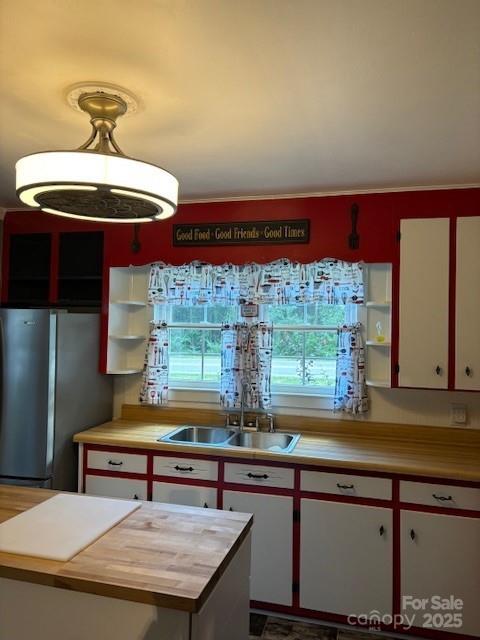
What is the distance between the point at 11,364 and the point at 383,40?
255 centimetres

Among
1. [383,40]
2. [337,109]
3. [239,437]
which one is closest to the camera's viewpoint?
[383,40]

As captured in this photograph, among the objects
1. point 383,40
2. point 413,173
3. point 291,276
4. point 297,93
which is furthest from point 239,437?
point 383,40

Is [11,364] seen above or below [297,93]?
below

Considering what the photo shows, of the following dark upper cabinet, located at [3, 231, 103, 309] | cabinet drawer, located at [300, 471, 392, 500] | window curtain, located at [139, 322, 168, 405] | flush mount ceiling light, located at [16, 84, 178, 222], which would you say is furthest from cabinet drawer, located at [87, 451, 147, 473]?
flush mount ceiling light, located at [16, 84, 178, 222]

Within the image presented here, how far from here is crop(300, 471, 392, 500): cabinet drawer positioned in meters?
2.39

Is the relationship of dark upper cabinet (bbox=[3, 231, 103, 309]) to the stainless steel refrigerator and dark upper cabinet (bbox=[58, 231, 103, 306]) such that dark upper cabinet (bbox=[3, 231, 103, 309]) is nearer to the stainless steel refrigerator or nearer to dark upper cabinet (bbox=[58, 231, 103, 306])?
dark upper cabinet (bbox=[58, 231, 103, 306])

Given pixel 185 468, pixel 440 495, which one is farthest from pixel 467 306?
pixel 185 468

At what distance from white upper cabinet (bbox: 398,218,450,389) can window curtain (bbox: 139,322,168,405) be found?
160 cm

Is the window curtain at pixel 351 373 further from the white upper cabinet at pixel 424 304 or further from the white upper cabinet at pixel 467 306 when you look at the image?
the white upper cabinet at pixel 467 306

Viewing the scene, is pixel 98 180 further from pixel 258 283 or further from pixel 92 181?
pixel 258 283

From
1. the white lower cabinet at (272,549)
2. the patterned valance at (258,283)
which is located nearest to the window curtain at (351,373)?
the patterned valance at (258,283)

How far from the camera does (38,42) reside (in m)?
1.39

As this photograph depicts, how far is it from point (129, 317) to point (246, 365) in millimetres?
1015

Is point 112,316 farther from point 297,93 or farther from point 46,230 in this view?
point 297,93
